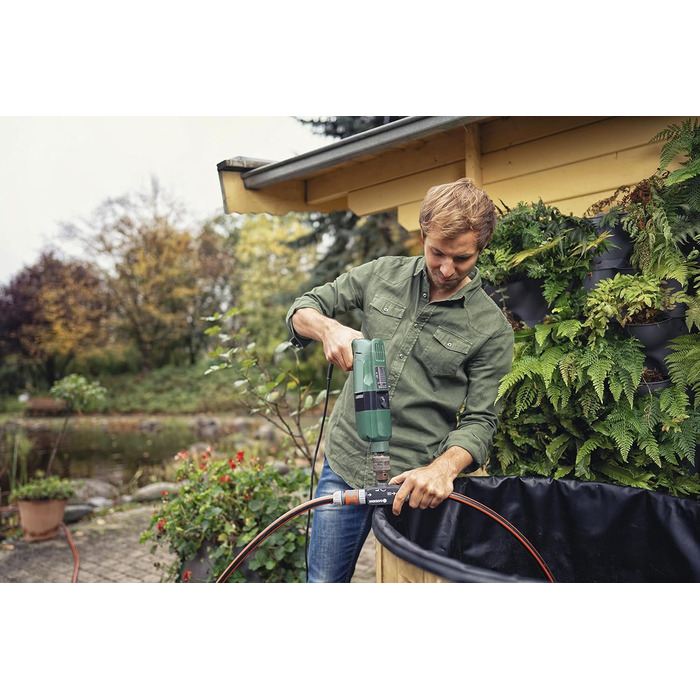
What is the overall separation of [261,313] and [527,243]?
9.81 metres

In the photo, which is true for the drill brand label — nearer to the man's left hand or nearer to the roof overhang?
the man's left hand

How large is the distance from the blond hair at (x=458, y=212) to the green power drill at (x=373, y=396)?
1.15 ft

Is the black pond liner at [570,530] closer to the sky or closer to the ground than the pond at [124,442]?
closer to the sky

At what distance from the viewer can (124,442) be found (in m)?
10.2

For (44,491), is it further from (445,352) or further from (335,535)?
(445,352)

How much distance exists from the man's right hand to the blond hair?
358mm

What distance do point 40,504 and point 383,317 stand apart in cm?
394

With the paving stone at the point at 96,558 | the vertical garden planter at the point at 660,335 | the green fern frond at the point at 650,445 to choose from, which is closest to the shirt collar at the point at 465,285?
the vertical garden planter at the point at 660,335

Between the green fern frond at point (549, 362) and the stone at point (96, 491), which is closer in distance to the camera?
the green fern frond at point (549, 362)

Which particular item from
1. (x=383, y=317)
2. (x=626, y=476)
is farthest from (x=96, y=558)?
(x=626, y=476)

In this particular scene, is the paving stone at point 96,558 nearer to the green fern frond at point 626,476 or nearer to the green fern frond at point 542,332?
the green fern frond at point 626,476

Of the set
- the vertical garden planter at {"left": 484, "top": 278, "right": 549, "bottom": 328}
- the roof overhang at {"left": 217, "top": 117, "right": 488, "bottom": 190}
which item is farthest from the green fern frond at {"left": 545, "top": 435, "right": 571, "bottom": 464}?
the roof overhang at {"left": 217, "top": 117, "right": 488, "bottom": 190}

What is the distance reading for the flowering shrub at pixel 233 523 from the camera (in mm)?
2422
